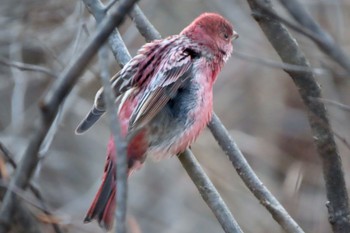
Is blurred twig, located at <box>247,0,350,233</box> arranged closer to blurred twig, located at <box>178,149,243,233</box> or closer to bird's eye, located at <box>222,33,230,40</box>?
blurred twig, located at <box>178,149,243,233</box>

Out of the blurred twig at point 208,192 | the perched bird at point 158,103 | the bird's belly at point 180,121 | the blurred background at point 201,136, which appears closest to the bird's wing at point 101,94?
the perched bird at point 158,103

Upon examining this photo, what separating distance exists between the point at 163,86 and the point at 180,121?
0.20 metres

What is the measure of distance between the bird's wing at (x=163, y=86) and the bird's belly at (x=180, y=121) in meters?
0.07

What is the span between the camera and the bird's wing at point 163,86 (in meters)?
4.10

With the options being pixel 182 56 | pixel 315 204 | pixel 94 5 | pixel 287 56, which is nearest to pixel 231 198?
pixel 315 204

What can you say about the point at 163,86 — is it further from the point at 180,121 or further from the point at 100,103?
the point at 100,103

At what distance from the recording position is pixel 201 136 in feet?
25.0

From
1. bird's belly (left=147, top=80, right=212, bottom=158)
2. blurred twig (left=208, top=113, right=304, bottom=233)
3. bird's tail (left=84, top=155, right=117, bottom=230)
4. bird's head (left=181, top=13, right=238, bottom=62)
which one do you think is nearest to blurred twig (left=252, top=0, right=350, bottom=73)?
blurred twig (left=208, top=113, right=304, bottom=233)

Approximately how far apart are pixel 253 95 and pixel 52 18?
247 cm

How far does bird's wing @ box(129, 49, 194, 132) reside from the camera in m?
4.10

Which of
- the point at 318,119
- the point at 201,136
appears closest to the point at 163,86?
the point at 318,119

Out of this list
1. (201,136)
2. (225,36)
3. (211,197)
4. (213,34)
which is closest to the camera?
(211,197)

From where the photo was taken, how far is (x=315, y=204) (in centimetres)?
792

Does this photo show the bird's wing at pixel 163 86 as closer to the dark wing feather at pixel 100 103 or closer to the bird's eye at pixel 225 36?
the dark wing feather at pixel 100 103
